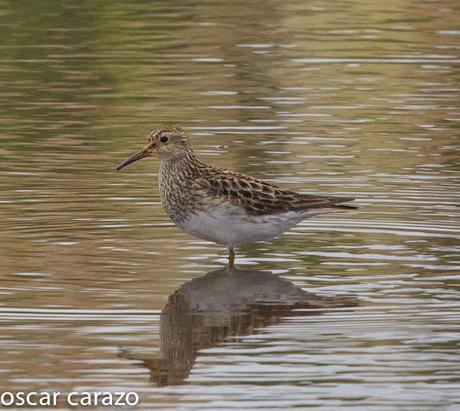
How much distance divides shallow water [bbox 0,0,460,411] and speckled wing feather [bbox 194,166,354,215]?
1.73 feet

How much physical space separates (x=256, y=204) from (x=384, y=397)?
4470 mm

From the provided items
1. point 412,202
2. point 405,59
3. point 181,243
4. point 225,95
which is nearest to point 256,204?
point 181,243

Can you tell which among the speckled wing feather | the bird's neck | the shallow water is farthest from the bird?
the shallow water

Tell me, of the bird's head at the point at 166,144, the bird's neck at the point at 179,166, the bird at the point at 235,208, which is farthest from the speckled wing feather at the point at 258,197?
the bird's head at the point at 166,144

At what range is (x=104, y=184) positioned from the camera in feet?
58.2

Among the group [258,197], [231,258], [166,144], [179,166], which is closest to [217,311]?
[231,258]

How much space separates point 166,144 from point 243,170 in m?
3.19

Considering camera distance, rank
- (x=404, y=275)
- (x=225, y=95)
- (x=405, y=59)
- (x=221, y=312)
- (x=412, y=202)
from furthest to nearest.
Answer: (x=405, y=59)
(x=225, y=95)
(x=412, y=202)
(x=404, y=275)
(x=221, y=312)

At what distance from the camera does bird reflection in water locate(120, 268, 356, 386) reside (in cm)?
1133

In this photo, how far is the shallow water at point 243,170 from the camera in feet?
36.3

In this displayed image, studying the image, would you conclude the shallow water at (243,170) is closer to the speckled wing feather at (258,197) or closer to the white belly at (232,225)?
the white belly at (232,225)

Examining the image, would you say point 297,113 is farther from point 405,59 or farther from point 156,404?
point 156,404

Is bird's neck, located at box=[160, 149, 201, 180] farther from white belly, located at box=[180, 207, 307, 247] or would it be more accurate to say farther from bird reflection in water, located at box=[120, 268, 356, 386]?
bird reflection in water, located at box=[120, 268, 356, 386]

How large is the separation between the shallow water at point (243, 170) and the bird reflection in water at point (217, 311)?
1.6 inches
